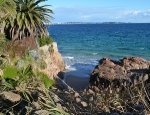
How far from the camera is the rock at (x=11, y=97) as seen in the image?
8.78 metres

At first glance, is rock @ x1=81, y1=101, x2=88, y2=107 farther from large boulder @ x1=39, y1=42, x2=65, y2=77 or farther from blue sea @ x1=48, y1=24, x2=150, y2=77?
blue sea @ x1=48, y1=24, x2=150, y2=77

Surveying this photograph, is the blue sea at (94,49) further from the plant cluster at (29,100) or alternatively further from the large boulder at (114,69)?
the plant cluster at (29,100)

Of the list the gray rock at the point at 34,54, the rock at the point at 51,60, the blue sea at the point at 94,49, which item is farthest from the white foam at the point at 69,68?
the gray rock at the point at 34,54

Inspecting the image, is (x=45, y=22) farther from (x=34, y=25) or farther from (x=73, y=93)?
(x=73, y=93)

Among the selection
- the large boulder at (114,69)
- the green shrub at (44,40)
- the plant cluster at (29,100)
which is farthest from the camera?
the green shrub at (44,40)

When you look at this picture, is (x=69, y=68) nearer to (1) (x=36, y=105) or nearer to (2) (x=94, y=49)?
(2) (x=94, y=49)

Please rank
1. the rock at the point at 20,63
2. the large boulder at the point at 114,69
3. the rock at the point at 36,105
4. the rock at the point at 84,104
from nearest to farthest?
the rock at the point at 36,105 → the rock at the point at 84,104 → the rock at the point at 20,63 → the large boulder at the point at 114,69

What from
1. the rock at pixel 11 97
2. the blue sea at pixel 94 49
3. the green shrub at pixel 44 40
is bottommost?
the blue sea at pixel 94 49

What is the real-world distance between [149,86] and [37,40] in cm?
2998

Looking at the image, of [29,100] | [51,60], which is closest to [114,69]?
[51,60]

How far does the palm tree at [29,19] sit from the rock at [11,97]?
29.3 meters

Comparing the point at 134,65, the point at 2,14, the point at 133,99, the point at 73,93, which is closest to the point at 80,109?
the point at 73,93

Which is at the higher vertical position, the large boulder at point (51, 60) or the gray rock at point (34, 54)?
the gray rock at point (34, 54)

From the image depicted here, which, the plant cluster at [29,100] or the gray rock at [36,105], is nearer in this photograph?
the plant cluster at [29,100]
